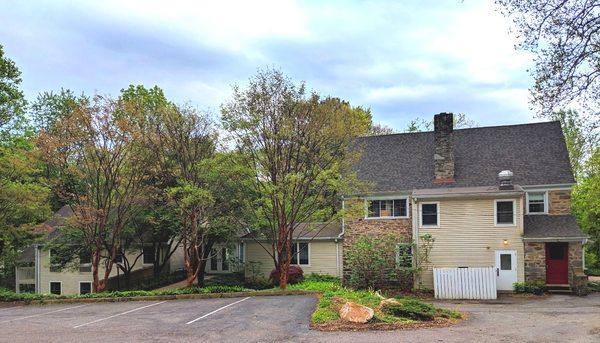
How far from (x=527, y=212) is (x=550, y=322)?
1151 centimetres

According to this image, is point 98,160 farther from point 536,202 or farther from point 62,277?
point 536,202

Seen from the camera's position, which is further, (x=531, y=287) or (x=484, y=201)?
(x=484, y=201)

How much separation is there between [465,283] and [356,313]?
9626mm

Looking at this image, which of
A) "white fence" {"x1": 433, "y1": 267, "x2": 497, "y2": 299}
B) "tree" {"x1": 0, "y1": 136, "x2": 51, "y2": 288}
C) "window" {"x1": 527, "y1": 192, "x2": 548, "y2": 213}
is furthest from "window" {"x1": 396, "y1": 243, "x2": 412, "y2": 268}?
"tree" {"x1": 0, "y1": 136, "x2": 51, "y2": 288}

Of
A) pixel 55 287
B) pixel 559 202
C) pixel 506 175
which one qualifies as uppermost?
pixel 506 175

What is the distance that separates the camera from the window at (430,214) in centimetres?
2328

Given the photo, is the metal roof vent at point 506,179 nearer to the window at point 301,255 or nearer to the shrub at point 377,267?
the shrub at point 377,267

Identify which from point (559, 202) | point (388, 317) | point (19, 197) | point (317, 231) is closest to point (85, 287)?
point (19, 197)

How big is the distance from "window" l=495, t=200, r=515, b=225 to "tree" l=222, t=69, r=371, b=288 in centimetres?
701

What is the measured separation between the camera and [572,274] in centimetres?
2156

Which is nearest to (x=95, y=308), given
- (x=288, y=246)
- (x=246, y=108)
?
(x=288, y=246)

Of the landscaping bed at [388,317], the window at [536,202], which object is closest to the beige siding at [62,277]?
the landscaping bed at [388,317]

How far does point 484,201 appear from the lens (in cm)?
2259

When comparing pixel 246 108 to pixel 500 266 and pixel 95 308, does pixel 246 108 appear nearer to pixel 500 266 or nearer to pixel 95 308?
pixel 95 308
